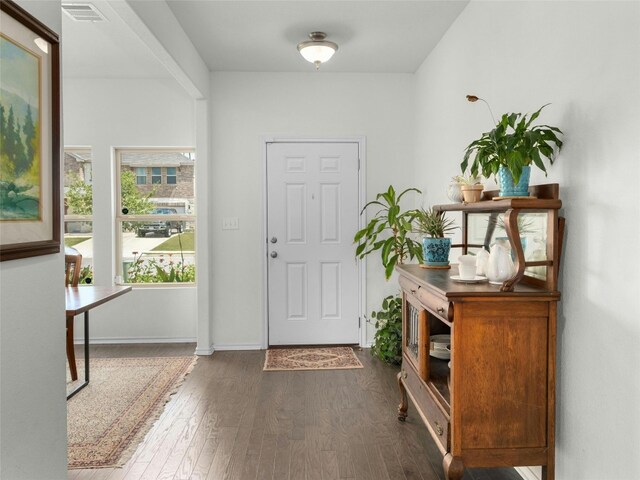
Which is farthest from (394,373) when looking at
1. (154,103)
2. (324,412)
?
(154,103)

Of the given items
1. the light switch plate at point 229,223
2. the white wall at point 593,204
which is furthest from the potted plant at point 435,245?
the light switch plate at point 229,223

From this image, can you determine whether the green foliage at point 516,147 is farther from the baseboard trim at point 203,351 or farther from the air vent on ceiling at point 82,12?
the baseboard trim at point 203,351

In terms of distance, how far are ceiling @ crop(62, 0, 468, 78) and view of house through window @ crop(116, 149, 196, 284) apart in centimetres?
81

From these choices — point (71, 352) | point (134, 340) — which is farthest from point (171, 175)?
point (71, 352)

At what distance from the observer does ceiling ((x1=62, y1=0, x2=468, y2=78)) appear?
311 centimetres

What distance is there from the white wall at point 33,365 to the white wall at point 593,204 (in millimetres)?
1898

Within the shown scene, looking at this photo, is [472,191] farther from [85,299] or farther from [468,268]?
[85,299]

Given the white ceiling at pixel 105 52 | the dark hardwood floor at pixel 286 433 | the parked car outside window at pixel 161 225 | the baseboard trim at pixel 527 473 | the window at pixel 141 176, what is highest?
the white ceiling at pixel 105 52

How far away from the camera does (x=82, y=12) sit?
311cm

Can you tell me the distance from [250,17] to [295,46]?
0.58m

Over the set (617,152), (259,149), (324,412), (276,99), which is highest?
(276,99)

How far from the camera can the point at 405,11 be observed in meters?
3.18

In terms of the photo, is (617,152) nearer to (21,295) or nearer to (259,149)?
(21,295)

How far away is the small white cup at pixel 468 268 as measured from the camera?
7.05ft
